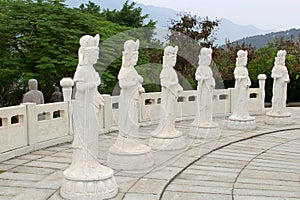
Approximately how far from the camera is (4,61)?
1082cm

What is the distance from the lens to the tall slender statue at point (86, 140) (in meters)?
4.64

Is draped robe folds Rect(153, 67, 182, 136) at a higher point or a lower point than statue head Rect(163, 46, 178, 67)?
lower

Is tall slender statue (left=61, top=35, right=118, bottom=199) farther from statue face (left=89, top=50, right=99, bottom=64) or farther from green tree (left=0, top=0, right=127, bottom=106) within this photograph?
green tree (left=0, top=0, right=127, bottom=106)

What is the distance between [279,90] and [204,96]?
306 cm

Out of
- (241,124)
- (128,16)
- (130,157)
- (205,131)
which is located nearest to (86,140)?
(130,157)

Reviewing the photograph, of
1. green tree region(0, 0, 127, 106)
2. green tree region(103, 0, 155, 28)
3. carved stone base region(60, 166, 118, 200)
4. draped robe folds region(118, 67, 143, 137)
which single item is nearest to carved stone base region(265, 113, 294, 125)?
green tree region(0, 0, 127, 106)

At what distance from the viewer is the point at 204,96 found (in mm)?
8594

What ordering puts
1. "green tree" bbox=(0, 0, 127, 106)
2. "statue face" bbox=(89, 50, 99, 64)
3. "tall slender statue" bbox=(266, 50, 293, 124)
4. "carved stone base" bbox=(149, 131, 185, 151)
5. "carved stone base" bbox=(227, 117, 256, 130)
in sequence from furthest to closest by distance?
"green tree" bbox=(0, 0, 127, 106) < "tall slender statue" bbox=(266, 50, 293, 124) < "carved stone base" bbox=(227, 117, 256, 130) < "carved stone base" bbox=(149, 131, 185, 151) < "statue face" bbox=(89, 50, 99, 64)

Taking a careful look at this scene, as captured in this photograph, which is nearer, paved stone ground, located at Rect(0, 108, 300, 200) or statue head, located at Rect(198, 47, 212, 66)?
paved stone ground, located at Rect(0, 108, 300, 200)

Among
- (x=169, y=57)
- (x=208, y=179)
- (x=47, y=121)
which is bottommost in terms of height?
(x=208, y=179)

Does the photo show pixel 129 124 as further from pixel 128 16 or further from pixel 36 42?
pixel 128 16

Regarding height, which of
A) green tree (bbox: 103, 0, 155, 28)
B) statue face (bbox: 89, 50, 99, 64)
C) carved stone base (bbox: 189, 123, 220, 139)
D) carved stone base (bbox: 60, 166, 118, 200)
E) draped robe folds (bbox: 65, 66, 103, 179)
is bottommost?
carved stone base (bbox: 60, 166, 118, 200)

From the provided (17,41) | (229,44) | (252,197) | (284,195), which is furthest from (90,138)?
(229,44)

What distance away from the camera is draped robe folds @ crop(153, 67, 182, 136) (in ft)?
23.6
